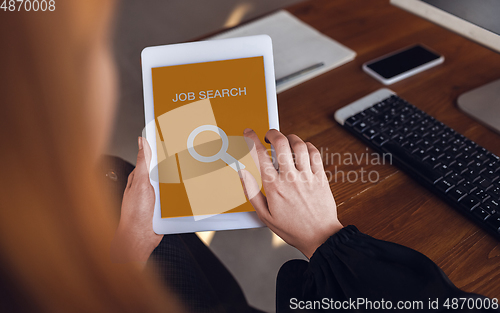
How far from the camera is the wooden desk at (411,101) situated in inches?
17.2

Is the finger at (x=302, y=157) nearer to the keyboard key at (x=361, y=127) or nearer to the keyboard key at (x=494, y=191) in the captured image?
the keyboard key at (x=361, y=127)

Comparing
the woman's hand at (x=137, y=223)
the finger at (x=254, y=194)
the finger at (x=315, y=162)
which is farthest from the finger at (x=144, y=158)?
the finger at (x=315, y=162)

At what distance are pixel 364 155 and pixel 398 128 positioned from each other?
7 centimetres

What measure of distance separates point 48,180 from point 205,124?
12.3 inches

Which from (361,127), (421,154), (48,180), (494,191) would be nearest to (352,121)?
(361,127)

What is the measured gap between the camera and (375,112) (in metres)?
0.59

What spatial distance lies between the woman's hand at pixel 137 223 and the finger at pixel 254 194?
0.49ft

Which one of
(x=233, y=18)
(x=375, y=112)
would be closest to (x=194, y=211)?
(x=375, y=112)

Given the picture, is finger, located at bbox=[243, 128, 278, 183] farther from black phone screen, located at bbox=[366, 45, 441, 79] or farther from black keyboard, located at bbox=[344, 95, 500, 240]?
black phone screen, located at bbox=[366, 45, 441, 79]

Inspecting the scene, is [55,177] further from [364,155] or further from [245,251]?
[245,251]

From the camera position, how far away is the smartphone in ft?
2.25

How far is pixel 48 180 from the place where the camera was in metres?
0.20

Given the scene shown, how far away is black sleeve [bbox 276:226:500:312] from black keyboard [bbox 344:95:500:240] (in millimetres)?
139

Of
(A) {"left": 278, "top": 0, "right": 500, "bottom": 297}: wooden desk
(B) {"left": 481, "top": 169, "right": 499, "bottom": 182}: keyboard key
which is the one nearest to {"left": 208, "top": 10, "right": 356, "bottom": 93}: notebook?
(A) {"left": 278, "top": 0, "right": 500, "bottom": 297}: wooden desk
